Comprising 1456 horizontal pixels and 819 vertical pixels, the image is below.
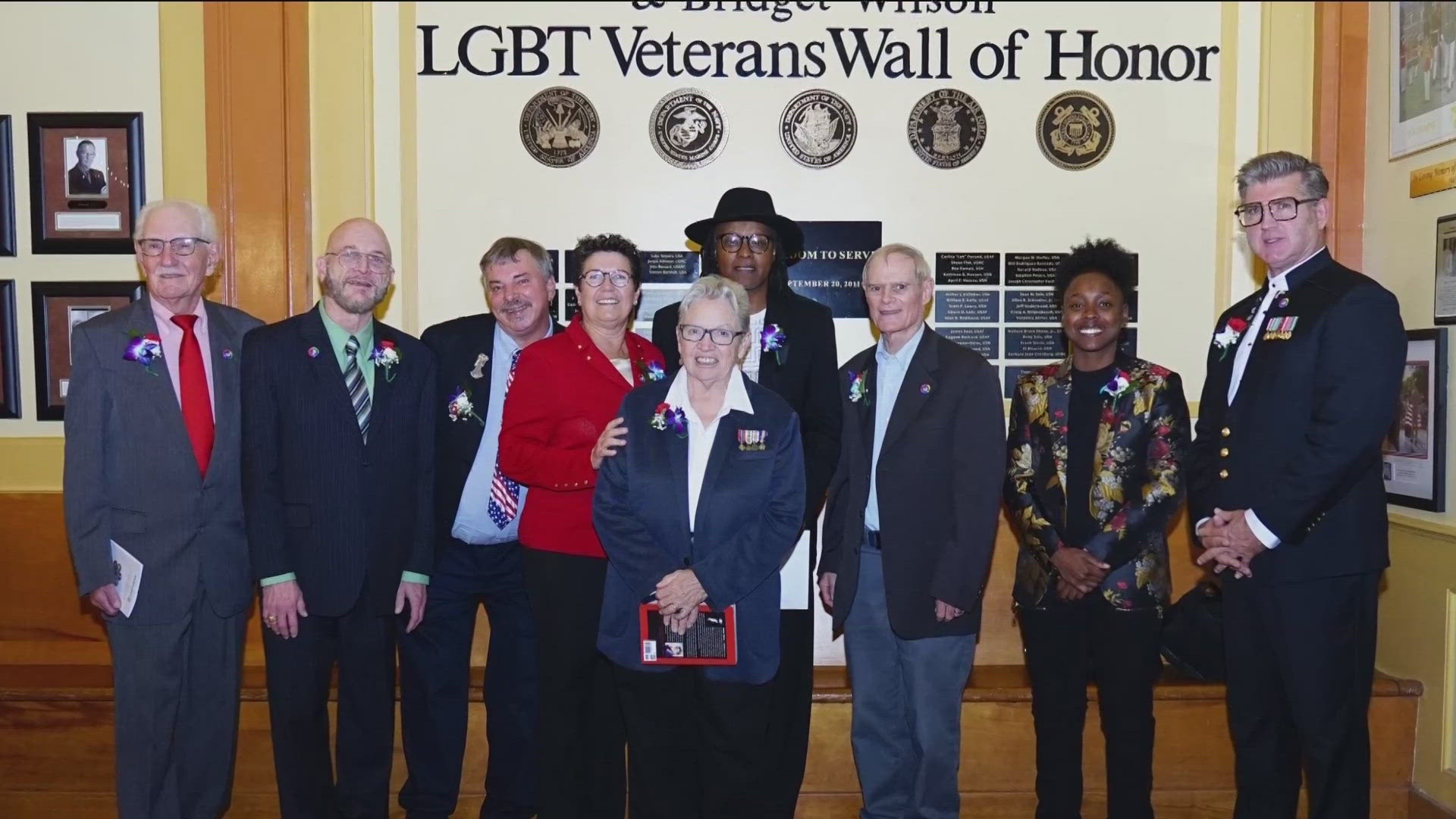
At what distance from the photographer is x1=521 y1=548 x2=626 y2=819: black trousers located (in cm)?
290

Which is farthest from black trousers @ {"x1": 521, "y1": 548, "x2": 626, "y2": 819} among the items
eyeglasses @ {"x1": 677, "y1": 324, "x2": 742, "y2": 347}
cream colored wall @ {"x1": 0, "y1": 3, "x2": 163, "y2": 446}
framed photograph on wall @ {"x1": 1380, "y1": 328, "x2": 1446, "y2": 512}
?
framed photograph on wall @ {"x1": 1380, "y1": 328, "x2": 1446, "y2": 512}

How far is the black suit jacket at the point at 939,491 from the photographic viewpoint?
9.66 ft

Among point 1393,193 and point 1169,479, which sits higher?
point 1393,193

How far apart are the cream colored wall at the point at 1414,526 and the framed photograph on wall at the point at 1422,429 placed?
4 centimetres

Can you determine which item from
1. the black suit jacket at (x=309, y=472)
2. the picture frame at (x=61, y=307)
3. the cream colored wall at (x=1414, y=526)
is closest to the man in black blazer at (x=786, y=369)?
the black suit jacket at (x=309, y=472)

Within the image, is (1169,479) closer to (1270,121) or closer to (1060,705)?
(1060,705)

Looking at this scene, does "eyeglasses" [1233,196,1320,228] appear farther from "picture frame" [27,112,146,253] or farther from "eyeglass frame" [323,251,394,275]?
"picture frame" [27,112,146,253]

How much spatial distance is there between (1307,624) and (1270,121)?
239 centimetres

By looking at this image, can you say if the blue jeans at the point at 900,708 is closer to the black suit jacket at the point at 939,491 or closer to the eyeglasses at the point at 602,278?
the black suit jacket at the point at 939,491

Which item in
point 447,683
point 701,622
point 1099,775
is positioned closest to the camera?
point 701,622

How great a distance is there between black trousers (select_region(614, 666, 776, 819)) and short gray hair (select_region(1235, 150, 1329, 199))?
1.89m

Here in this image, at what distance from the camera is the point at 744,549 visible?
2646 millimetres

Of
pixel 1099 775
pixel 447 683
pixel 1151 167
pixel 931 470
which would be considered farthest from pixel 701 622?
pixel 1151 167

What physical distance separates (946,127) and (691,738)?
107 inches
